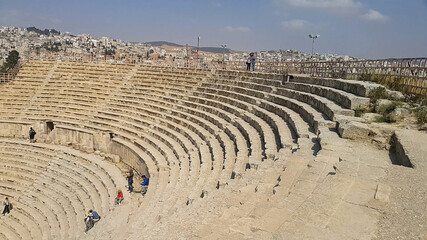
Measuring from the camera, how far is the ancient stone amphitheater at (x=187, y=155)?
4.16 m

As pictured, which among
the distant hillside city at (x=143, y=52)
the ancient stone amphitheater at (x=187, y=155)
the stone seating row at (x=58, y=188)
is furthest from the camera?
the distant hillside city at (x=143, y=52)

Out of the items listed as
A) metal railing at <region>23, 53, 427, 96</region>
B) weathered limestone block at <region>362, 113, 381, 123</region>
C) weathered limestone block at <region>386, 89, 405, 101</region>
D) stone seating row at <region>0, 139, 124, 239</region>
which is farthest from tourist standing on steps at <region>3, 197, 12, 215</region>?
weathered limestone block at <region>386, 89, 405, 101</region>

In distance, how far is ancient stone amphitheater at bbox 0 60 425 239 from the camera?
13.7ft

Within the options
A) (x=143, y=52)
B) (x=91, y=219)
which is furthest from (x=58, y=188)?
(x=143, y=52)

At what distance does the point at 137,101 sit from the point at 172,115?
3.45 metres

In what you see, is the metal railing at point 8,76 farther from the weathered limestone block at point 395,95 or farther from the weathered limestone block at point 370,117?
the weathered limestone block at point 395,95

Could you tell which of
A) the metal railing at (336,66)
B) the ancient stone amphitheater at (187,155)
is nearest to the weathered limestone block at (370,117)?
the ancient stone amphitheater at (187,155)

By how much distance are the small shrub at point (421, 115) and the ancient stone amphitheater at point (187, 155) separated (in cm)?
136

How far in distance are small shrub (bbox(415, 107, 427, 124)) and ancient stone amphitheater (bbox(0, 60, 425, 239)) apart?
1.36m

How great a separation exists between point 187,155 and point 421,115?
6.65 m

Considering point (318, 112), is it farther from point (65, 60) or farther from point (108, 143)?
point (65, 60)

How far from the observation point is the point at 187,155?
10.9m

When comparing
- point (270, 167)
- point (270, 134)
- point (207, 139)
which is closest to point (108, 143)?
point (207, 139)

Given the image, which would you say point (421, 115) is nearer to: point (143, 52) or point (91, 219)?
point (91, 219)
